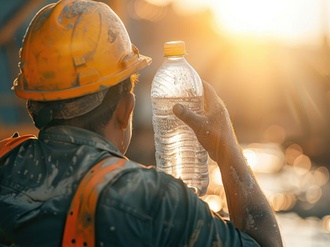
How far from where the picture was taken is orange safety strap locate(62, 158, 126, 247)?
244 centimetres

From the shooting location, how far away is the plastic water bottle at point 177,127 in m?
4.27

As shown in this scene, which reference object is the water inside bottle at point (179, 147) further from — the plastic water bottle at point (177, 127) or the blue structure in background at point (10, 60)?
the blue structure in background at point (10, 60)

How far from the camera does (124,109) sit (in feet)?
9.25

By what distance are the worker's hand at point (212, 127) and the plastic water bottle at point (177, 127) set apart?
910mm

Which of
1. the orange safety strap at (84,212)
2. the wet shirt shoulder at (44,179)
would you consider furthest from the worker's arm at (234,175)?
the orange safety strap at (84,212)

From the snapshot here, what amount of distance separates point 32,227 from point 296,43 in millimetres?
62653

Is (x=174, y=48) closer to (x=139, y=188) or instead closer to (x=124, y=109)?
(x=124, y=109)

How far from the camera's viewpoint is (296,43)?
63.8m

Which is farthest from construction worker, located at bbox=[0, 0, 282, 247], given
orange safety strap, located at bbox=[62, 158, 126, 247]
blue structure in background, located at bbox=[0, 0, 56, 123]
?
blue structure in background, located at bbox=[0, 0, 56, 123]

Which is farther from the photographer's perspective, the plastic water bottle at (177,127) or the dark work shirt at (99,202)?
the plastic water bottle at (177,127)

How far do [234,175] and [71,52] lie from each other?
2.67 ft

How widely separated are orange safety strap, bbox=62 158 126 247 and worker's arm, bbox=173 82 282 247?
0.70m

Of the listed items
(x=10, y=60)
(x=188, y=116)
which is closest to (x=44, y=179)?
(x=188, y=116)

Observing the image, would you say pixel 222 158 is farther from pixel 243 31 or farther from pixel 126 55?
pixel 243 31
